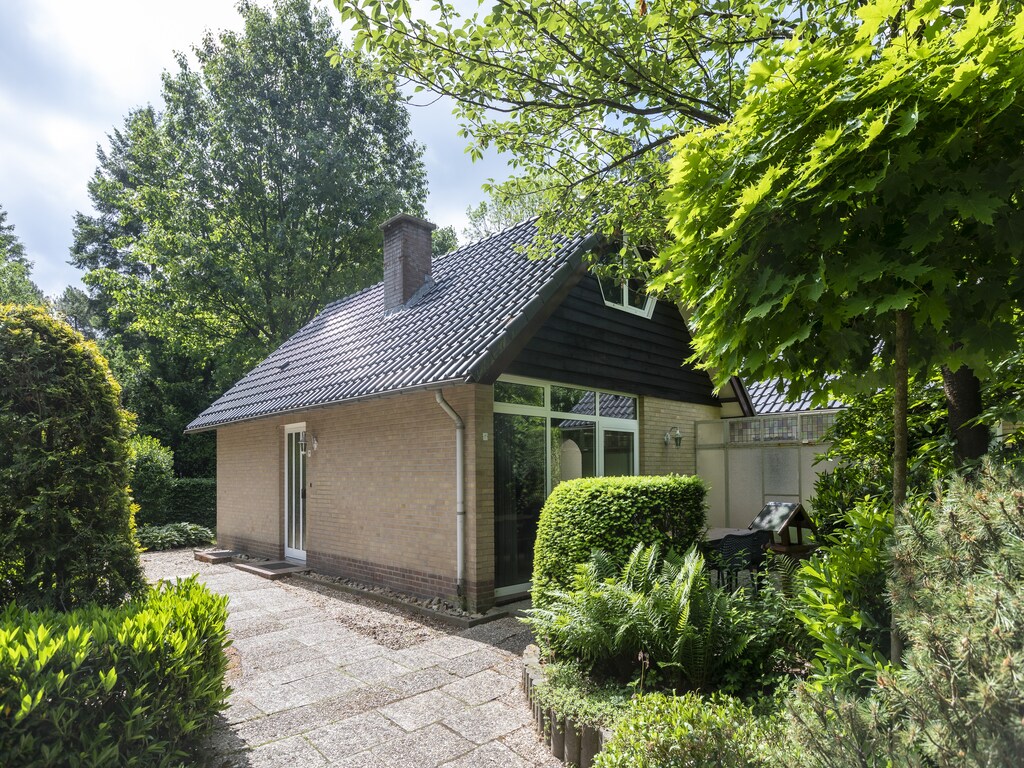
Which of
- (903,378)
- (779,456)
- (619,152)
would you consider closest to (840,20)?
(619,152)

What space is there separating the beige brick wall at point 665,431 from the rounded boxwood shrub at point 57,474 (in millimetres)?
8240

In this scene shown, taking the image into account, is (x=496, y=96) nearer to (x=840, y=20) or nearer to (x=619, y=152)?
(x=619, y=152)

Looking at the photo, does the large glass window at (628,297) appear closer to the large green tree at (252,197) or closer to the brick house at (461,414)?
the brick house at (461,414)

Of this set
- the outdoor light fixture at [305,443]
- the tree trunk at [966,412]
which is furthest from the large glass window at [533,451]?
the tree trunk at [966,412]

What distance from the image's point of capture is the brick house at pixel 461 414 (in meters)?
7.82

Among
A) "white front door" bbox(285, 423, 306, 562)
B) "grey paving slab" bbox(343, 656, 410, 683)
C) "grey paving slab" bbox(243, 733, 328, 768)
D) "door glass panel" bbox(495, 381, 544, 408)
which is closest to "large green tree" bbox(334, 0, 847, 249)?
"door glass panel" bbox(495, 381, 544, 408)

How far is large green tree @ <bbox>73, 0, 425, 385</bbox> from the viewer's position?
22.7 meters

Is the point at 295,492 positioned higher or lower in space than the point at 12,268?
lower

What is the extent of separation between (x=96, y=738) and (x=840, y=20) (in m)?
6.83

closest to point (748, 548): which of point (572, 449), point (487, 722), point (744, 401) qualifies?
point (572, 449)

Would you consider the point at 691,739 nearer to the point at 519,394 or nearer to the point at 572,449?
the point at 519,394

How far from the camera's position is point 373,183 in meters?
25.2

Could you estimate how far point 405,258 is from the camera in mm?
11992

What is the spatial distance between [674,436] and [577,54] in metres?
7.84
